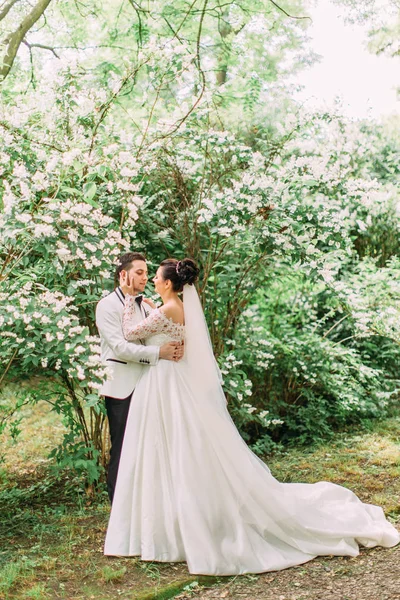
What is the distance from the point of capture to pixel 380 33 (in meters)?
12.8

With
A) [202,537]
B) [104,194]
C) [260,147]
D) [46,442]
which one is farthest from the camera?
[46,442]

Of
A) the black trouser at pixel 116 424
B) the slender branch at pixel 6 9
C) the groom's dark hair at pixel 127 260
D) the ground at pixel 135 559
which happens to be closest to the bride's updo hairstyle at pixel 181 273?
the groom's dark hair at pixel 127 260

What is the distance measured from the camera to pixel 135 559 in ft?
12.9

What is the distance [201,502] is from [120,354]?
1065mm

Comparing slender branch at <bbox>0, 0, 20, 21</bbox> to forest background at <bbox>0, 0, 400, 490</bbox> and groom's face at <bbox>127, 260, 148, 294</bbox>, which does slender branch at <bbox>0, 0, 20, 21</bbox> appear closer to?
forest background at <bbox>0, 0, 400, 490</bbox>

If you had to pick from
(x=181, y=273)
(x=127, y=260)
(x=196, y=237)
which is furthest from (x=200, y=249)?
(x=181, y=273)

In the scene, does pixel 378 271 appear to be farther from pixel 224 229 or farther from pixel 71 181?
pixel 71 181

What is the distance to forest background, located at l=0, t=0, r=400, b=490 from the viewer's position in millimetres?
4180

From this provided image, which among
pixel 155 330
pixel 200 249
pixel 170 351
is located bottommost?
pixel 170 351

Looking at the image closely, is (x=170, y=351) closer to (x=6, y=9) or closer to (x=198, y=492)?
(x=198, y=492)

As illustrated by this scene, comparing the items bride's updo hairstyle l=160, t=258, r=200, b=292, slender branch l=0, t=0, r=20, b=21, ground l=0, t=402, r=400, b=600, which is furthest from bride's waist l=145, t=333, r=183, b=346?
slender branch l=0, t=0, r=20, b=21

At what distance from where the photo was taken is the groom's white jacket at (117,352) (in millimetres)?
→ 4375

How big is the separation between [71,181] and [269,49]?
1260 cm

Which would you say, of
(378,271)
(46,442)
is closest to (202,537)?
(46,442)
